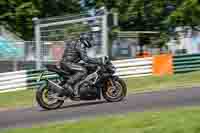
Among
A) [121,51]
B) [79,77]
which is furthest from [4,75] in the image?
[121,51]

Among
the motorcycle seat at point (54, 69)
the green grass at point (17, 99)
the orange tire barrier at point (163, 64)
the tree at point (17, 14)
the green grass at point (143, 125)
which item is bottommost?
the green grass at point (143, 125)

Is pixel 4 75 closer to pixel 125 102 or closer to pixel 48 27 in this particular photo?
pixel 48 27

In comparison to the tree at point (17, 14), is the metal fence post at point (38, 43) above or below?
below

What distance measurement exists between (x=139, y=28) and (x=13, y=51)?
12802mm

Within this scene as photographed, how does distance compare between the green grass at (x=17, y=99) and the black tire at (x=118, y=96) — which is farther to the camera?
the green grass at (x=17, y=99)

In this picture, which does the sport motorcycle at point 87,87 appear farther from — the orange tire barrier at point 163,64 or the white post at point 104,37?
the orange tire barrier at point 163,64

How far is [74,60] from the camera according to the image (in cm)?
1265

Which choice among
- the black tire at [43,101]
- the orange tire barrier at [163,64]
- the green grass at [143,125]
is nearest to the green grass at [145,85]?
the orange tire barrier at [163,64]

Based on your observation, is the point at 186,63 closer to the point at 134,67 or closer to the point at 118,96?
the point at 134,67

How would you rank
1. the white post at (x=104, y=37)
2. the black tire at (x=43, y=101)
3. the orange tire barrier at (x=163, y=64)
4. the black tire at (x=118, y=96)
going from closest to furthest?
the black tire at (x=43, y=101) < the black tire at (x=118, y=96) < the white post at (x=104, y=37) < the orange tire barrier at (x=163, y=64)

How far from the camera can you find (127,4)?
30766 mm

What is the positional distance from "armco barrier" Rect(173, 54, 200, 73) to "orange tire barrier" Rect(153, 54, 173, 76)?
0.60 feet

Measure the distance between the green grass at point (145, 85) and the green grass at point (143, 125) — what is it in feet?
22.7

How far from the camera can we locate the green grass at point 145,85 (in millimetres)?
A: 15771
